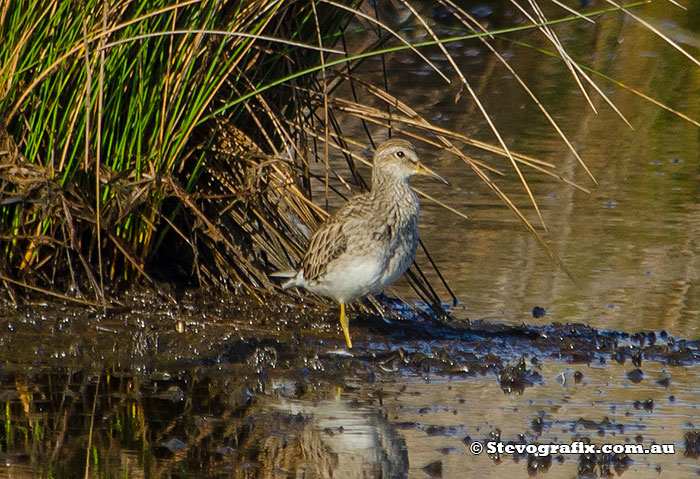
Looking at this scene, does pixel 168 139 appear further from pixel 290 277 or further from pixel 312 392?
pixel 312 392

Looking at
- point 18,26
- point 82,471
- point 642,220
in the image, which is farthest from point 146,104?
point 642,220

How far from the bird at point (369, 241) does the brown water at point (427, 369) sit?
0.88 feet

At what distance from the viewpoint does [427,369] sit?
16.1ft

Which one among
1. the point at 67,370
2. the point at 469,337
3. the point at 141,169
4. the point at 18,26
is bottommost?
the point at 67,370

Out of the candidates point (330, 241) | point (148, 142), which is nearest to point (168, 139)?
point (148, 142)

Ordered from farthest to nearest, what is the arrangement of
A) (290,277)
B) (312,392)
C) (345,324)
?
(290,277) → (345,324) → (312,392)

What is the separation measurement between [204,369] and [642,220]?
3.46 meters

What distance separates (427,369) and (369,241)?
0.65 metres

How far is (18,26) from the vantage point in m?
4.94

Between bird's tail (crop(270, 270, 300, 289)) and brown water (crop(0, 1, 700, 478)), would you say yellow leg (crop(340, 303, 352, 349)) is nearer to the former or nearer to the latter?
brown water (crop(0, 1, 700, 478))

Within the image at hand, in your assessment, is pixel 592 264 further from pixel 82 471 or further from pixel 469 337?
pixel 82 471

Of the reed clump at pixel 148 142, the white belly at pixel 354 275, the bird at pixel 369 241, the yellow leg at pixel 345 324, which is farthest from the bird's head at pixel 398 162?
the yellow leg at pixel 345 324

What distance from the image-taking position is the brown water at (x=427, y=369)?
3875 millimetres

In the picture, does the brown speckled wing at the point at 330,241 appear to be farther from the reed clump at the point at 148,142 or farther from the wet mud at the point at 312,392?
the wet mud at the point at 312,392
